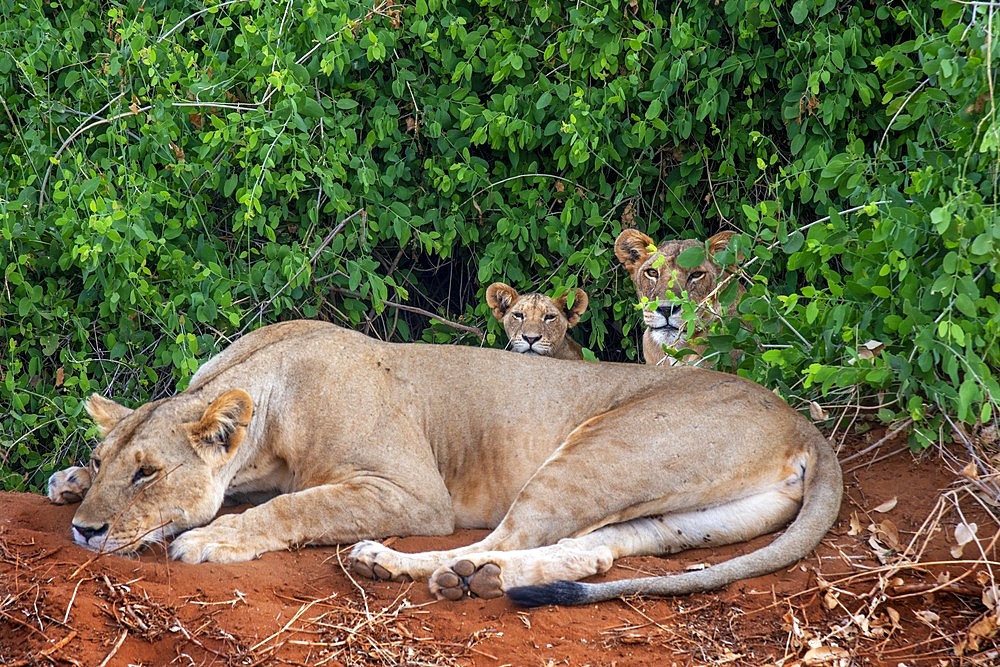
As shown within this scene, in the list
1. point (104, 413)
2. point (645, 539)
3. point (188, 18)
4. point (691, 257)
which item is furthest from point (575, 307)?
point (104, 413)

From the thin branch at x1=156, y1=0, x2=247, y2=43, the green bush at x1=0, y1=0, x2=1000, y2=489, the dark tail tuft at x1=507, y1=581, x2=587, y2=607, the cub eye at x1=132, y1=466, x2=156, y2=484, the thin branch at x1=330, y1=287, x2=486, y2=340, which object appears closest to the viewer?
the dark tail tuft at x1=507, y1=581, x2=587, y2=607

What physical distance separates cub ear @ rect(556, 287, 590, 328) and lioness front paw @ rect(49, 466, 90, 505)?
288cm

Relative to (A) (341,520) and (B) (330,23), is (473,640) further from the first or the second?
(B) (330,23)

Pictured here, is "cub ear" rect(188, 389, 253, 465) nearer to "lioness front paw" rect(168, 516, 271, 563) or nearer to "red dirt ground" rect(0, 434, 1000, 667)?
"lioness front paw" rect(168, 516, 271, 563)

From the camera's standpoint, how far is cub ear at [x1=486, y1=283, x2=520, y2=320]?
6535 millimetres

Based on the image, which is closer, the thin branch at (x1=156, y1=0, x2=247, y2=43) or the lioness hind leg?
the lioness hind leg

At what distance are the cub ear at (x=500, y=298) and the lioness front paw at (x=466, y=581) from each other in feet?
9.25

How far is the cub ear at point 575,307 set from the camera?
21.6 feet

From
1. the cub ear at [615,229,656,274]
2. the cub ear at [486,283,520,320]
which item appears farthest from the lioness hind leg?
the cub ear at [486,283,520,320]

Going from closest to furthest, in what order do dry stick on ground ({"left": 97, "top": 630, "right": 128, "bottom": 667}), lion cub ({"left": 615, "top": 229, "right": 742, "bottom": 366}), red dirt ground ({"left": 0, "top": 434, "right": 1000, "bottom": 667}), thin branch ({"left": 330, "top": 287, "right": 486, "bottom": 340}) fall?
1. dry stick on ground ({"left": 97, "top": 630, "right": 128, "bottom": 667})
2. red dirt ground ({"left": 0, "top": 434, "right": 1000, "bottom": 667})
3. lion cub ({"left": 615, "top": 229, "right": 742, "bottom": 366})
4. thin branch ({"left": 330, "top": 287, "right": 486, "bottom": 340})

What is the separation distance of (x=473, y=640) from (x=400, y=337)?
149 inches

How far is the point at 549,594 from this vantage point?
3713mm

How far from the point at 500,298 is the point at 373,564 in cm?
280

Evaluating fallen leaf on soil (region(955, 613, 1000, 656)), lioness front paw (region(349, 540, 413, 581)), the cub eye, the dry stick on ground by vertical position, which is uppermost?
the dry stick on ground
